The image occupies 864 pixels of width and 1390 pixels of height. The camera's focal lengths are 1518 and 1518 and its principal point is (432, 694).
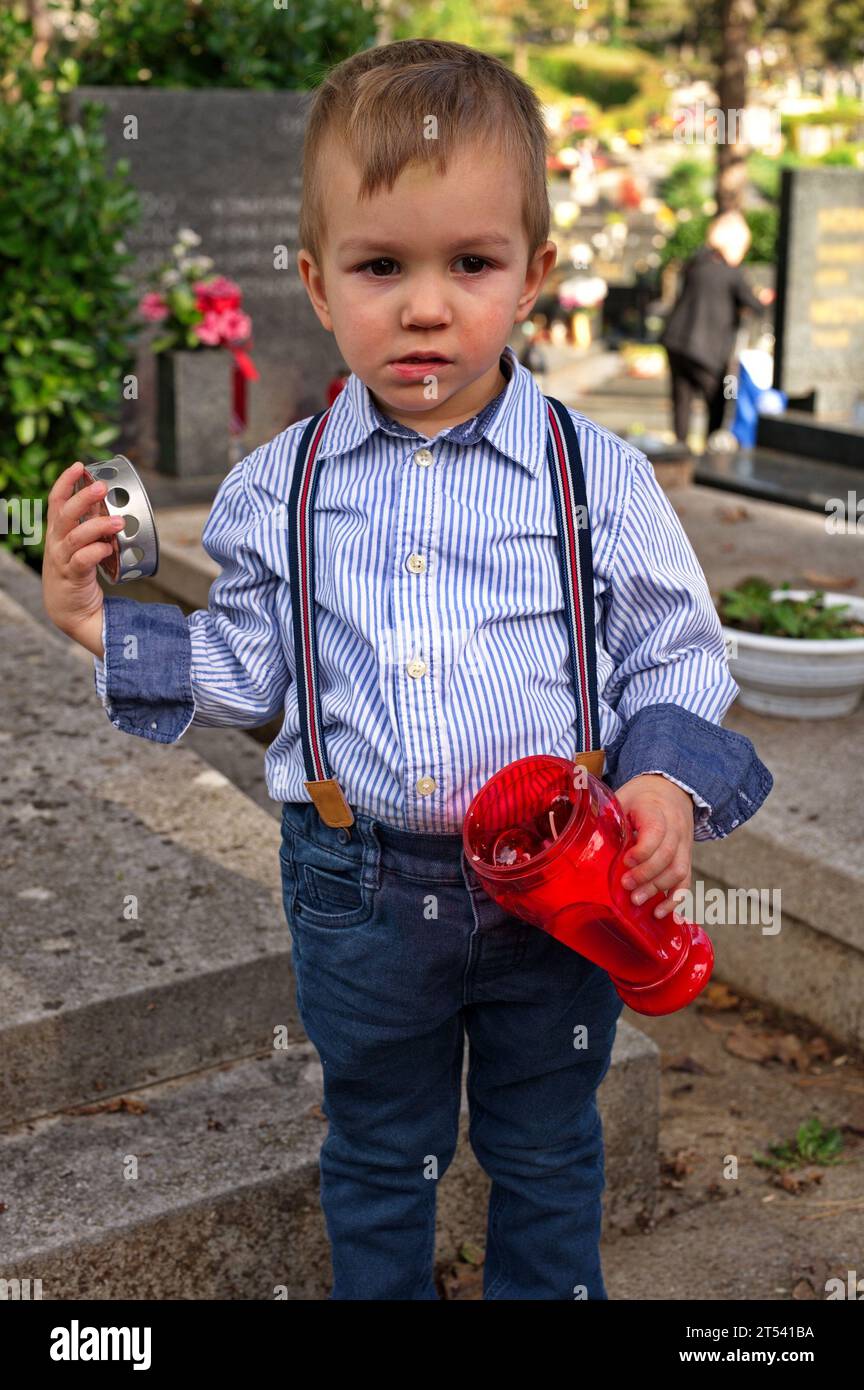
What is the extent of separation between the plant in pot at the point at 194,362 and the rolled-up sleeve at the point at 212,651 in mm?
5492

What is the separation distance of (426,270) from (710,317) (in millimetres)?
10503

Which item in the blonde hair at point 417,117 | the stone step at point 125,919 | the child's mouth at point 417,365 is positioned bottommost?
the stone step at point 125,919

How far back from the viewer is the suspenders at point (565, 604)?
185 centimetres

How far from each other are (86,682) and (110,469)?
2.33 meters

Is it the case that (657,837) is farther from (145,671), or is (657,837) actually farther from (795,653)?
(795,653)

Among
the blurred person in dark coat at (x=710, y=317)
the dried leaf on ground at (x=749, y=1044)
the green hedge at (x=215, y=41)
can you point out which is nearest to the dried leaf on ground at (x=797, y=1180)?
the dried leaf on ground at (x=749, y=1044)

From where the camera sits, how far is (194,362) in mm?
7301

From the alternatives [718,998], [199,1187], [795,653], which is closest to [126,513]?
[199,1187]

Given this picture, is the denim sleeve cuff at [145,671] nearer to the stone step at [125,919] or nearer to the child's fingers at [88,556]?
the child's fingers at [88,556]

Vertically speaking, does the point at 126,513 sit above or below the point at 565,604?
above

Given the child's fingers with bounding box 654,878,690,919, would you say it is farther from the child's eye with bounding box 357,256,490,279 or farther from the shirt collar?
the child's eye with bounding box 357,256,490,279

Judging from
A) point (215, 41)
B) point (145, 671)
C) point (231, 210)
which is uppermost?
point (215, 41)

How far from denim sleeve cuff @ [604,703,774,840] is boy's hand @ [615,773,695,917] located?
21 mm

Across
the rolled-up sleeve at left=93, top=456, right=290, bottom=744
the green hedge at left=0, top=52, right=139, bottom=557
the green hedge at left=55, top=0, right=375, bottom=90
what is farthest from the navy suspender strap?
the green hedge at left=55, top=0, right=375, bottom=90
